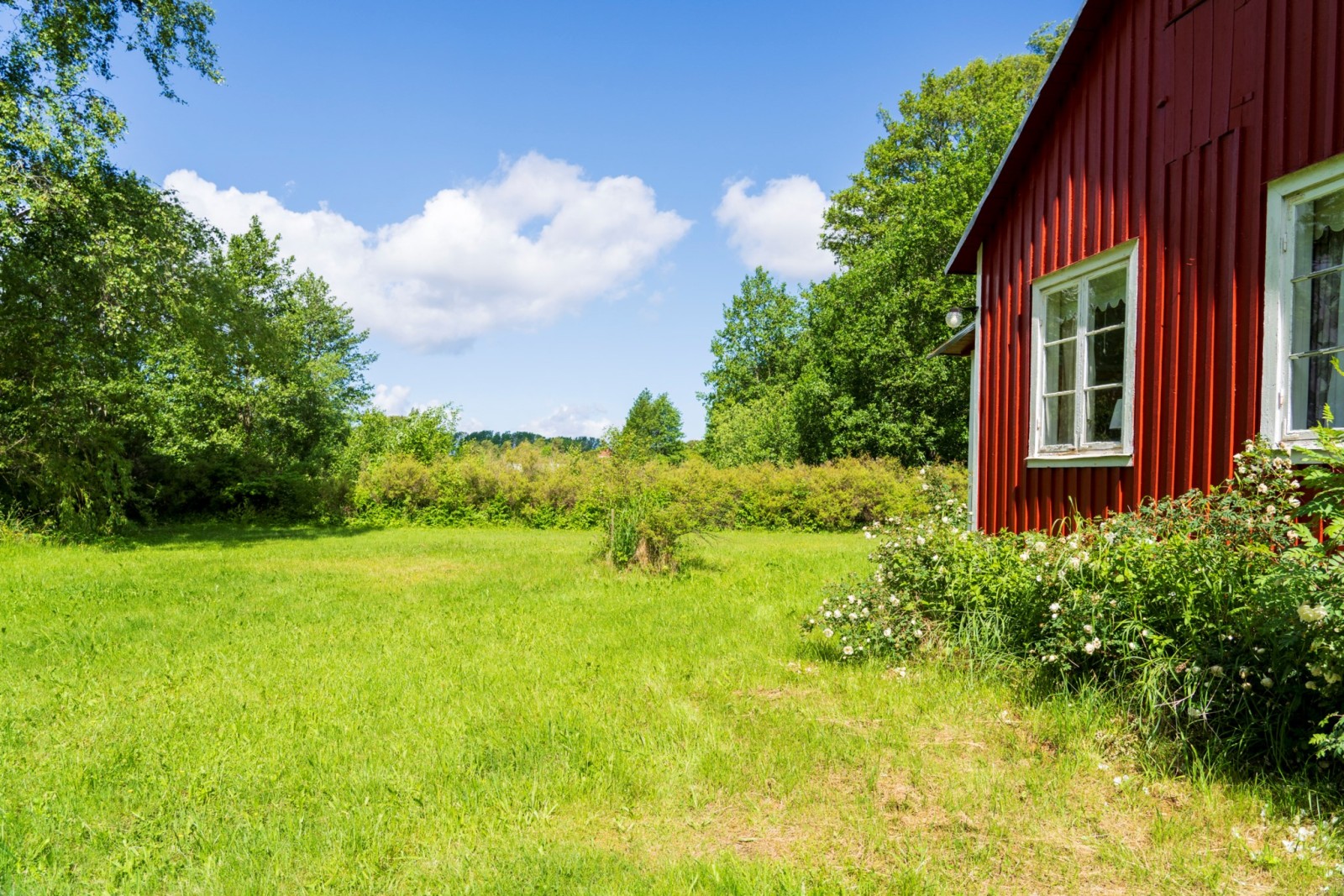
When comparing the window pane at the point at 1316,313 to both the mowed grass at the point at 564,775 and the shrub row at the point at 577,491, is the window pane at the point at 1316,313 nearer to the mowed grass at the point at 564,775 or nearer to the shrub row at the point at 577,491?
the mowed grass at the point at 564,775

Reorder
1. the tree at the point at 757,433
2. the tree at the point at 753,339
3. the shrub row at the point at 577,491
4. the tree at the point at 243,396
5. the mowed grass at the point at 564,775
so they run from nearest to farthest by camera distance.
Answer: the mowed grass at the point at 564,775
the tree at the point at 243,396
the shrub row at the point at 577,491
the tree at the point at 757,433
the tree at the point at 753,339

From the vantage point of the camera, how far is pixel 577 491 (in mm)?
22047

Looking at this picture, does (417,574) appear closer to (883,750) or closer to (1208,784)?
(883,750)

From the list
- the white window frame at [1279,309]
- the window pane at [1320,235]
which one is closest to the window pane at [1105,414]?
the white window frame at [1279,309]

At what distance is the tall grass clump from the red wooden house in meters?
0.55

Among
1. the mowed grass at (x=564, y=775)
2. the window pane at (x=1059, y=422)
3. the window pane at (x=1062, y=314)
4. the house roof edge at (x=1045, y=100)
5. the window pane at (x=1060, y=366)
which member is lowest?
the mowed grass at (x=564, y=775)

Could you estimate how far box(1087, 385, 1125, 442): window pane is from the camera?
5684mm

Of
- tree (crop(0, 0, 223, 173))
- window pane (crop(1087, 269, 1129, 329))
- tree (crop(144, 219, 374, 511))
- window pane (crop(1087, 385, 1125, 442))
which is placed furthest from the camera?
tree (crop(144, 219, 374, 511))

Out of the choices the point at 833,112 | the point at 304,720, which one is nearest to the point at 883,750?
the point at 304,720

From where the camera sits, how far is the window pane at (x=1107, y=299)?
19.0 ft

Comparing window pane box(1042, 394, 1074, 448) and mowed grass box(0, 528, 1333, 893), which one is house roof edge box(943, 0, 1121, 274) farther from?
mowed grass box(0, 528, 1333, 893)

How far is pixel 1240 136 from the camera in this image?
4676mm

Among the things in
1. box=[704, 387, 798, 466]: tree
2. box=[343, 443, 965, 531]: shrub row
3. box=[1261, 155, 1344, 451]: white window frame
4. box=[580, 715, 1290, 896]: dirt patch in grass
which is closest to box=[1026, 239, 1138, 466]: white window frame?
box=[1261, 155, 1344, 451]: white window frame

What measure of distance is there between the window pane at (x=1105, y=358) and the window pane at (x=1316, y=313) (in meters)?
1.34
